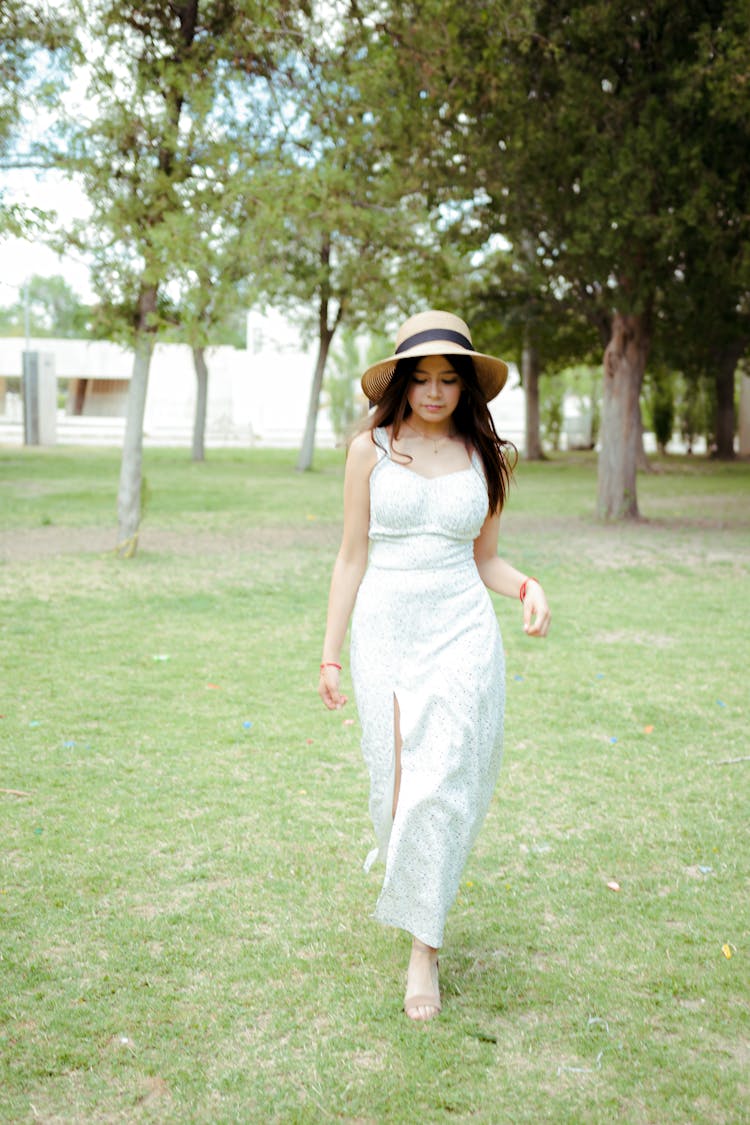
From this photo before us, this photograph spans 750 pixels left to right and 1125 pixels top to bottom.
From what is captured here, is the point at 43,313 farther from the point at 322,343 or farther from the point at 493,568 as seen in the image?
the point at 493,568

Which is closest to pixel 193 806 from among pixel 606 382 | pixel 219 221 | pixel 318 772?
pixel 318 772

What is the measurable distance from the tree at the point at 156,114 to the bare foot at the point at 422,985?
29.4 ft

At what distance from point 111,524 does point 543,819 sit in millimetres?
12106

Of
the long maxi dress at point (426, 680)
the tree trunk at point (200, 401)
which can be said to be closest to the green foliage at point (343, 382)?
the tree trunk at point (200, 401)

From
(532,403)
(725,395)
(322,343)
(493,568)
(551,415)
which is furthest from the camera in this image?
(551,415)

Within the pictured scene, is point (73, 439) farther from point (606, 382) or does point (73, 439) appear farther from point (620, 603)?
point (620, 603)

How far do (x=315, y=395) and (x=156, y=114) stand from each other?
16.9m

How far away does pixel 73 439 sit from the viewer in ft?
156

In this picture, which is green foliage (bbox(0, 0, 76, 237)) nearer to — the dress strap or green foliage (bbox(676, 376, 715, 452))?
the dress strap

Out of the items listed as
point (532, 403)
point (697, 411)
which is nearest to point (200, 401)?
point (532, 403)

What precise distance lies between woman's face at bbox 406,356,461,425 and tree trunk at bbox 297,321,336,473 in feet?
79.1

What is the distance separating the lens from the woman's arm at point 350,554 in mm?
3605

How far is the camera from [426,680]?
3463 mm

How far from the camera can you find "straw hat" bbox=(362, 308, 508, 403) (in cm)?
347
